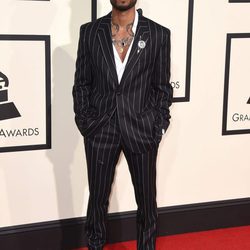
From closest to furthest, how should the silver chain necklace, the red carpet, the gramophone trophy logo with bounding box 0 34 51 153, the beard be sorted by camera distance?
the beard
the silver chain necklace
the gramophone trophy logo with bounding box 0 34 51 153
the red carpet

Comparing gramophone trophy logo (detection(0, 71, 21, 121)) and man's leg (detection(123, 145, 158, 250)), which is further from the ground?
gramophone trophy logo (detection(0, 71, 21, 121))

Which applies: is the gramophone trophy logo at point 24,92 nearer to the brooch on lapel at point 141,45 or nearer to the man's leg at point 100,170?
the man's leg at point 100,170

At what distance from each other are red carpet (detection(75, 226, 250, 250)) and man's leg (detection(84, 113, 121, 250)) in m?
0.52

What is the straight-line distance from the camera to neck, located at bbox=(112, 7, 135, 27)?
2.55 m

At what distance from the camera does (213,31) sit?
3.37 m

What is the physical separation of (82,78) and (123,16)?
1.27 ft

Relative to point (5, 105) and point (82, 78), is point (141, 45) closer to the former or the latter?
point (82, 78)

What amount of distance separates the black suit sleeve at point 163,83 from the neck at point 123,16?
19 centimetres

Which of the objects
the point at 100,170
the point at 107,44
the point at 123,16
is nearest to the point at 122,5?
the point at 123,16

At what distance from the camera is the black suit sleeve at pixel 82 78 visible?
2639mm

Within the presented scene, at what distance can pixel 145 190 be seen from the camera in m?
2.74

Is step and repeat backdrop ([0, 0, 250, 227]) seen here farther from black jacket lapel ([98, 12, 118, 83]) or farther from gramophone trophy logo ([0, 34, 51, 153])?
black jacket lapel ([98, 12, 118, 83])

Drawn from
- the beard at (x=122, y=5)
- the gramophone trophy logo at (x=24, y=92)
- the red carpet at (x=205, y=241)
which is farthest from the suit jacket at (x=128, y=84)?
the red carpet at (x=205, y=241)

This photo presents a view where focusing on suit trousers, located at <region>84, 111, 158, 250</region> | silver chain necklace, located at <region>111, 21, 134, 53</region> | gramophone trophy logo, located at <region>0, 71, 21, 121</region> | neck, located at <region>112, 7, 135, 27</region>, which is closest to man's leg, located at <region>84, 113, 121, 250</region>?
suit trousers, located at <region>84, 111, 158, 250</region>
